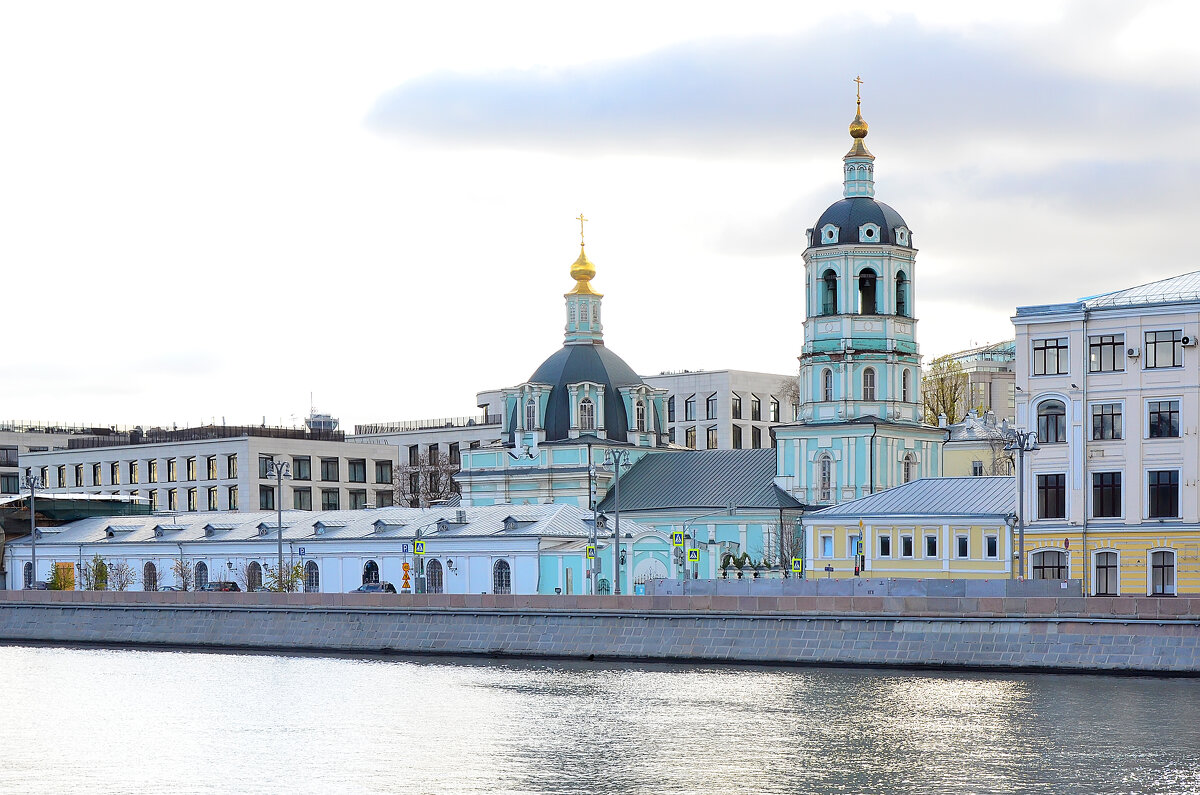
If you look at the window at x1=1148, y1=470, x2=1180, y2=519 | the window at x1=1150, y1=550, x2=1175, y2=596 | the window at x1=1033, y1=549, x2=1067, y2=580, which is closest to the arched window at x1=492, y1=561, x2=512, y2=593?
the window at x1=1033, y1=549, x2=1067, y2=580

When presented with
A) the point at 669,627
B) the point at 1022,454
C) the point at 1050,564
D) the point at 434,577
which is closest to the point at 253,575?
the point at 434,577

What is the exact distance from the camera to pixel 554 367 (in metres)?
109

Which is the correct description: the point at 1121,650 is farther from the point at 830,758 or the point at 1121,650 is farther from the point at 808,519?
the point at 808,519

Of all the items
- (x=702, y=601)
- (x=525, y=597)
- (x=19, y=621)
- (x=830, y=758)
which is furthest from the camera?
(x=19, y=621)

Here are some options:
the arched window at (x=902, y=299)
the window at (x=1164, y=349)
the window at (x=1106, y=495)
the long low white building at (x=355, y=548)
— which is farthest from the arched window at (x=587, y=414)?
the window at (x=1164, y=349)

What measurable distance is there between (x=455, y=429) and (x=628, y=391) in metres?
51.7

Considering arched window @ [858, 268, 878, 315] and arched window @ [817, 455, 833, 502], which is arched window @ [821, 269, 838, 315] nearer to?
arched window @ [858, 268, 878, 315]

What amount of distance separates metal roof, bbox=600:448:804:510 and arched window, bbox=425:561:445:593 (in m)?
11.6

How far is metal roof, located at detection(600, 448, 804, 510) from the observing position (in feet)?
319

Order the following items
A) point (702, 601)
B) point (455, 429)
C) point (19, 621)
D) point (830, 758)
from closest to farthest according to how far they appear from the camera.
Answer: point (830, 758) < point (702, 601) < point (19, 621) < point (455, 429)

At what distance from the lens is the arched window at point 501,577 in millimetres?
89375

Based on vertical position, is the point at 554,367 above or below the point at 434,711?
above

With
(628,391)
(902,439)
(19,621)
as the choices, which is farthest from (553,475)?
(19,621)

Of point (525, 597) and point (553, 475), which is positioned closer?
point (525, 597)
